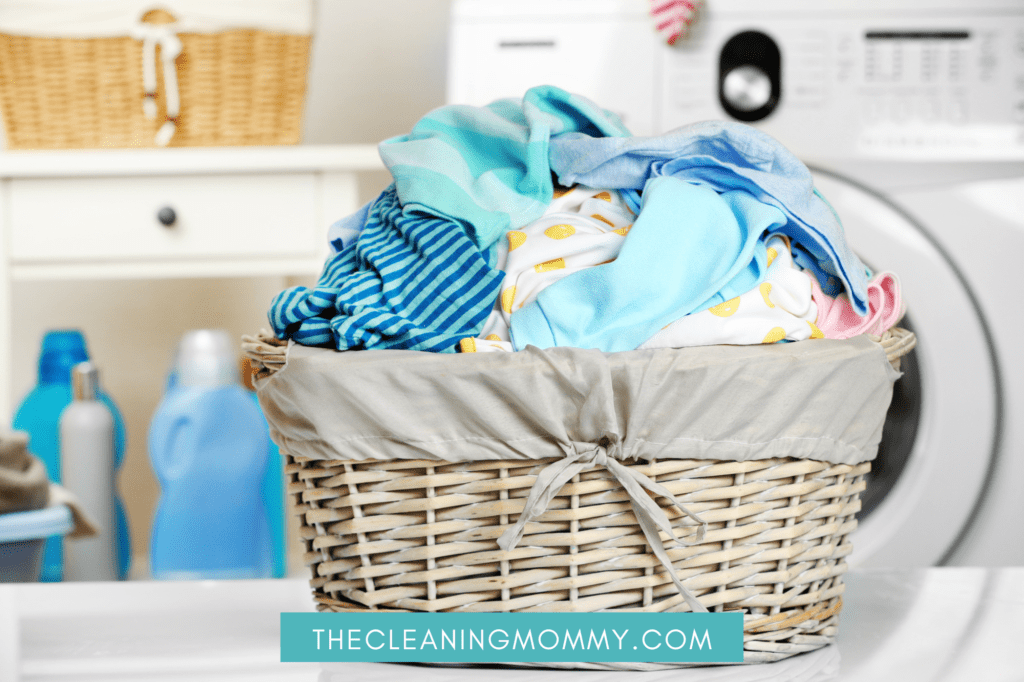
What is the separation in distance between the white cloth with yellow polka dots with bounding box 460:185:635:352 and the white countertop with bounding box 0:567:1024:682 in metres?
0.17

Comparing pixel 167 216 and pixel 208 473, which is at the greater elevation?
pixel 167 216

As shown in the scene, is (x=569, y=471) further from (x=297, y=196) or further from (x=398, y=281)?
(x=297, y=196)

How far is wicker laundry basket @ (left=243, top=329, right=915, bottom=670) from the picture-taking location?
0.37m

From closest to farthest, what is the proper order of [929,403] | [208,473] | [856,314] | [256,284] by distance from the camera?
[856,314], [929,403], [208,473], [256,284]

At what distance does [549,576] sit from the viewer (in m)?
0.38

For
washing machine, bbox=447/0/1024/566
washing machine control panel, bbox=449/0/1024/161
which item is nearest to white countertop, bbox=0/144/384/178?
washing machine control panel, bbox=449/0/1024/161

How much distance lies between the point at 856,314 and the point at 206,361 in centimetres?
77

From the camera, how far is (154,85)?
A: 96 centimetres

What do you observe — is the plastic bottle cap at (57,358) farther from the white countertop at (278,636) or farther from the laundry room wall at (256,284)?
the white countertop at (278,636)

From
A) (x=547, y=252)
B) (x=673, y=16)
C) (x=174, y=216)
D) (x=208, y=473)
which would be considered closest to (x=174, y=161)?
(x=174, y=216)

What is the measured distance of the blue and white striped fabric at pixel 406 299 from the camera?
0.40 metres

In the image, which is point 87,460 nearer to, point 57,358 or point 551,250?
point 57,358

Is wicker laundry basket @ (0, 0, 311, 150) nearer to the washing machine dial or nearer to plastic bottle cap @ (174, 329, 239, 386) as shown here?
plastic bottle cap @ (174, 329, 239, 386)

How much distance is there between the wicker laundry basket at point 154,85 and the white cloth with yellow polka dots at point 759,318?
0.72m
